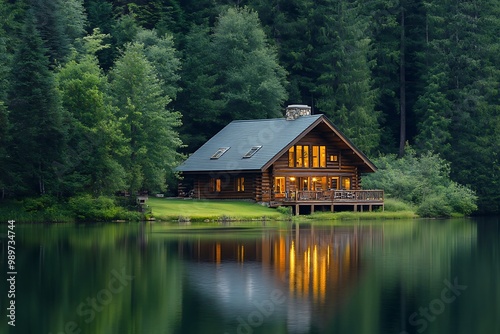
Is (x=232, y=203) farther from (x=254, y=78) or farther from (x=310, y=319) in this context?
(x=310, y=319)

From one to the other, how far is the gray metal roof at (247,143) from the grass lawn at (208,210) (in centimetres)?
309

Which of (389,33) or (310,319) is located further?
(389,33)

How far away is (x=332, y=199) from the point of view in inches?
2965

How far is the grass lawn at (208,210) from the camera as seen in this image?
66.7 metres

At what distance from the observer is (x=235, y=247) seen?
45.5m

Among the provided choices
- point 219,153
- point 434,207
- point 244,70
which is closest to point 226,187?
point 219,153

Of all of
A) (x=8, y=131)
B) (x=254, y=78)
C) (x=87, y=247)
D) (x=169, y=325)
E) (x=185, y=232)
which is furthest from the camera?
(x=254, y=78)

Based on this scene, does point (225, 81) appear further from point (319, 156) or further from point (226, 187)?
point (319, 156)

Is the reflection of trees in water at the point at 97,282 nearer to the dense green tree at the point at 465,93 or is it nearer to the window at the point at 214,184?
the window at the point at 214,184

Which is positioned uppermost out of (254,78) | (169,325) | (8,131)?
(254,78)

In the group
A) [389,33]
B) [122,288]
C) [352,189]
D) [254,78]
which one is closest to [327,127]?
[352,189]

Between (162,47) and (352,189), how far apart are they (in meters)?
19.3

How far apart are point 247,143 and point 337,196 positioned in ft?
26.9

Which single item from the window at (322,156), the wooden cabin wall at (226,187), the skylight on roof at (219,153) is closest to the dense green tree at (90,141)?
the skylight on roof at (219,153)
